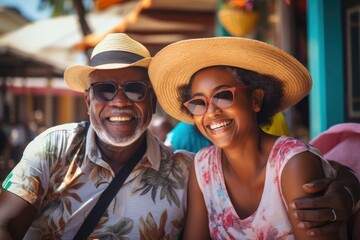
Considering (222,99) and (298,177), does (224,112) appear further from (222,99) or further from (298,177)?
(298,177)

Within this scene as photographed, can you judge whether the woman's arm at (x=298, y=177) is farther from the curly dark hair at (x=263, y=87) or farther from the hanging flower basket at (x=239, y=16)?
the hanging flower basket at (x=239, y=16)

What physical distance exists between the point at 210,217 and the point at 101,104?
0.98m

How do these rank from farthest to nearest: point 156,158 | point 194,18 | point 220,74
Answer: point 194,18 < point 156,158 < point 220,74

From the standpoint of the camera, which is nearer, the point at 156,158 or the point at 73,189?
the point at 73,189

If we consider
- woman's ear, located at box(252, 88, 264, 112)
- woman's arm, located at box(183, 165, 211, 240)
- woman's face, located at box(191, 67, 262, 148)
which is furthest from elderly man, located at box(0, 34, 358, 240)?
woman's ear, located at box(252, 88, 264, 112)

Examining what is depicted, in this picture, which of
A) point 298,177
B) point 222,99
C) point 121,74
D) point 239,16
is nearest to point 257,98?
point 222,99

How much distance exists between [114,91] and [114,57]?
22 cm

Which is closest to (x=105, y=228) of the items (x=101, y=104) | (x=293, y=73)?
(x=101, y=104)

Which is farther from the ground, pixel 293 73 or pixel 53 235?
pixel 293 73

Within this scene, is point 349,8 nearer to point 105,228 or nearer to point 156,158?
point 156,158

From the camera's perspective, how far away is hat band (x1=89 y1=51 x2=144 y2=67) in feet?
9.91

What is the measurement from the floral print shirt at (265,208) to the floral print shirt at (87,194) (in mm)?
349

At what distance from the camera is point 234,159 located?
2.66m

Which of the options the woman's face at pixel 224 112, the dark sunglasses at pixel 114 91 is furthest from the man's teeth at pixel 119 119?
the woman's face at pixel 224 112
